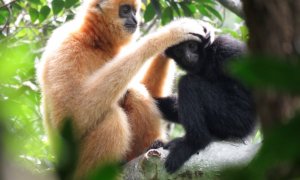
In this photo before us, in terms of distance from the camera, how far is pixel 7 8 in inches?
293

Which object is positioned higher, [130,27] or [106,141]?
[130,27]

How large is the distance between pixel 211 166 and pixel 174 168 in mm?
391

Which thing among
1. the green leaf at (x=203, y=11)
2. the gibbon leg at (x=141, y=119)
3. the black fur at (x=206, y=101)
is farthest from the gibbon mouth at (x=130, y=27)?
the green leaf at (x=203, y=11)

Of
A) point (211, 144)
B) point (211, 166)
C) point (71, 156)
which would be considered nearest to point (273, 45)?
point (71, 156)

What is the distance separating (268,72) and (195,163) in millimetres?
3979

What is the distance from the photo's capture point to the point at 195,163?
4.78 m

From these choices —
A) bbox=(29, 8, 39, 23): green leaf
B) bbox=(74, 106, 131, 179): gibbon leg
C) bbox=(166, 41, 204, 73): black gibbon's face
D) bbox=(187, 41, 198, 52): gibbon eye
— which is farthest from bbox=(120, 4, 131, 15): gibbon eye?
bbox=(74, 106, 131, 179): gibbon leg

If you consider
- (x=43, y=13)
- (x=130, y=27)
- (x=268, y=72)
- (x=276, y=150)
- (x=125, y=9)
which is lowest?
(x=130, y=27)

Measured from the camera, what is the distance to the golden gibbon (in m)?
5.61

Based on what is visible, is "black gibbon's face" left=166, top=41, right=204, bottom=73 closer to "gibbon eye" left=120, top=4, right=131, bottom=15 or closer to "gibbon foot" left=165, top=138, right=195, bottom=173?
"gibbon eye" left=120, top=4, right=131, bottom=15

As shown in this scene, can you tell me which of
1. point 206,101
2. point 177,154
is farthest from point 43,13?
point 177,154

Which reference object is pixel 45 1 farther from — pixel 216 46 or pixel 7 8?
pixel 216 46

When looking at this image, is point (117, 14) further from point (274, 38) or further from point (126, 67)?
point (274, 38)

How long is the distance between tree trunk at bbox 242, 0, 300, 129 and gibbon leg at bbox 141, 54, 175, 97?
5.53 m
